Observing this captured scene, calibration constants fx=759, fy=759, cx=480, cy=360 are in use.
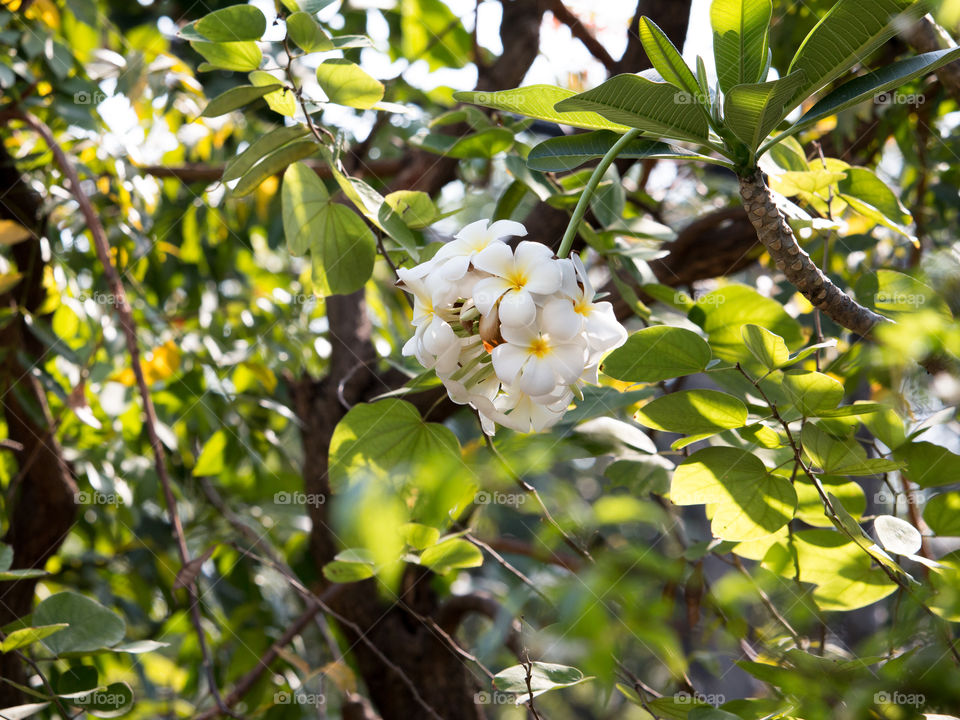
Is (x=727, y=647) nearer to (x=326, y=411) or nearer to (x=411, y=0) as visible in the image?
(x=326, y=411)

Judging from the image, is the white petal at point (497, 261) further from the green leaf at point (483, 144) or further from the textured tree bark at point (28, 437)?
the textured tree bark at point (28, 437)

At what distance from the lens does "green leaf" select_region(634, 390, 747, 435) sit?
60 cm

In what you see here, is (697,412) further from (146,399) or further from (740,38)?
(146,399)

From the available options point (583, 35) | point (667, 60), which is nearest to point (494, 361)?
point (667, 60)

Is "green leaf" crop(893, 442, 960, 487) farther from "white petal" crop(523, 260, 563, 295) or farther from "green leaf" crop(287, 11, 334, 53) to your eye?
"green leaf" crop(287, 11, 334, 53)

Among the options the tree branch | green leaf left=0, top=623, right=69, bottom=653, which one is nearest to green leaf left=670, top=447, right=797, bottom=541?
green leaf left=0, top=623, right=69, bottom=653

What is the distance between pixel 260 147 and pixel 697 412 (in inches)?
17.9

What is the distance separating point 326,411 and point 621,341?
1.07 meters

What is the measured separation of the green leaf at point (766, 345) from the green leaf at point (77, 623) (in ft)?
2.38

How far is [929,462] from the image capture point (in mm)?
660

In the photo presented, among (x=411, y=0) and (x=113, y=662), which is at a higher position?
(x=411, y=0)

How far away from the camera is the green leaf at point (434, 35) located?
5.18ft

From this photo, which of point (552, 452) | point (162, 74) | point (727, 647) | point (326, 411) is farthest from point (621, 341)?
point (162, 74)

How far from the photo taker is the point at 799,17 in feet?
4.38
